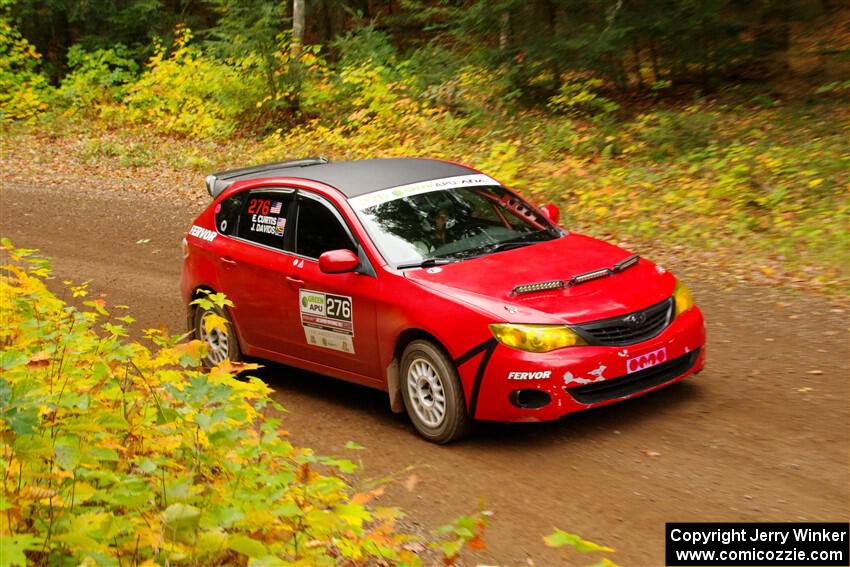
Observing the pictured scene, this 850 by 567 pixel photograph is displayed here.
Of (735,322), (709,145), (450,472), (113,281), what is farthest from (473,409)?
(709,145)

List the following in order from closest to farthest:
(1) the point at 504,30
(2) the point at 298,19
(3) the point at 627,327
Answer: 1. (3) the point at 627,327
2. (1) the point at 504,30
3. (2) the point at 298,19

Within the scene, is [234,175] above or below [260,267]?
above

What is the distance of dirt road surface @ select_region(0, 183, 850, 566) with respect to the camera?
5.43 metres

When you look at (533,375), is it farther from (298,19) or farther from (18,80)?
(18,80)

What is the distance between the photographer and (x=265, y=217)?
8500mm

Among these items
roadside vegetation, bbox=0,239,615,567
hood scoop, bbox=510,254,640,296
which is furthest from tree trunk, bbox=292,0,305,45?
roadside vegetation, bbox=0,239,615,567

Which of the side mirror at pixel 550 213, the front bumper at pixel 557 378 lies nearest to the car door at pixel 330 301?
the front bumper at pixel 557 378

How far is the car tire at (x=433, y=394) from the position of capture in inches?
262

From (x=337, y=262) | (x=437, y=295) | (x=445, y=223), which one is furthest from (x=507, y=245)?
(x=337, y=262)

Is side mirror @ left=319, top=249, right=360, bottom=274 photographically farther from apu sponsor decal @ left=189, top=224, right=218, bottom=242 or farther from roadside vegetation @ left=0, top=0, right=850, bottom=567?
apu sponsor decal @ left=189, top=224, right=218, bottom=242

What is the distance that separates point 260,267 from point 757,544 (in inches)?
188

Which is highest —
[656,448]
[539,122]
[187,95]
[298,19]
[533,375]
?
[298,19]

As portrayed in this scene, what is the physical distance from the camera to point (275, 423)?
194 inches

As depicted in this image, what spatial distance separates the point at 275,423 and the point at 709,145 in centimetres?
1160
